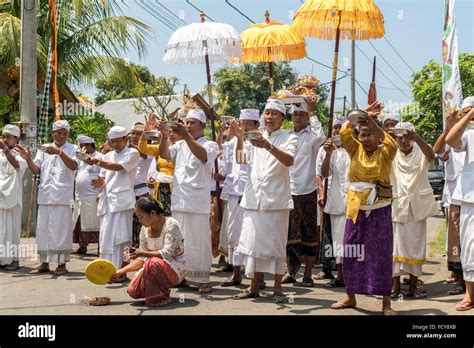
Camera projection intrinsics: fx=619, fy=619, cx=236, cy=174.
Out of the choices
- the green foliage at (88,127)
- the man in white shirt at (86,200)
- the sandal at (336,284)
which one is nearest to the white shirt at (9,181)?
the man in white shirt at (86,200)

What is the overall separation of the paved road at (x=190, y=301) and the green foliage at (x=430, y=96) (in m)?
14.5

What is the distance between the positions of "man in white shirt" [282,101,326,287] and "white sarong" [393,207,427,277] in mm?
1099

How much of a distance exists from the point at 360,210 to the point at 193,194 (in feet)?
6.76

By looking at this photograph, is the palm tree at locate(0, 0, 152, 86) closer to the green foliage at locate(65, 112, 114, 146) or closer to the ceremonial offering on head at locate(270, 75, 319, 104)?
the green foliage at locate(65, 112, 114, 146)

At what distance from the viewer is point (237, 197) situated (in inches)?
314

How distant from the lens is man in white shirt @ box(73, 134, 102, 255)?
10352 mm

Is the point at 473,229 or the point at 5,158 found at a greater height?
the point at 5,158

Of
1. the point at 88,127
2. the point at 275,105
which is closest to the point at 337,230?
the point at 275,105

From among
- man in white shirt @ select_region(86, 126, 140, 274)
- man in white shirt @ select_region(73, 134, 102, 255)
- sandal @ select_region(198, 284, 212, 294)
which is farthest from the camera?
man in white shirt @ select_region(73, 134, 102, 255)

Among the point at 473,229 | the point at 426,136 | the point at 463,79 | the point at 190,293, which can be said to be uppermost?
the point at 463,79

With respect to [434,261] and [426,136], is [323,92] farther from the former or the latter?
[434,261]

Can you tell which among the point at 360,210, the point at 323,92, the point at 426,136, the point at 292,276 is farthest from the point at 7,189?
the point at 323,92

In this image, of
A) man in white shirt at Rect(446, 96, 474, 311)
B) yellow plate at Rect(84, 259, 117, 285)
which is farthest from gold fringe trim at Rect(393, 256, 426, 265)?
yellow plate at Rect(84, 259, 117, 285)

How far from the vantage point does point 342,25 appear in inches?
298
